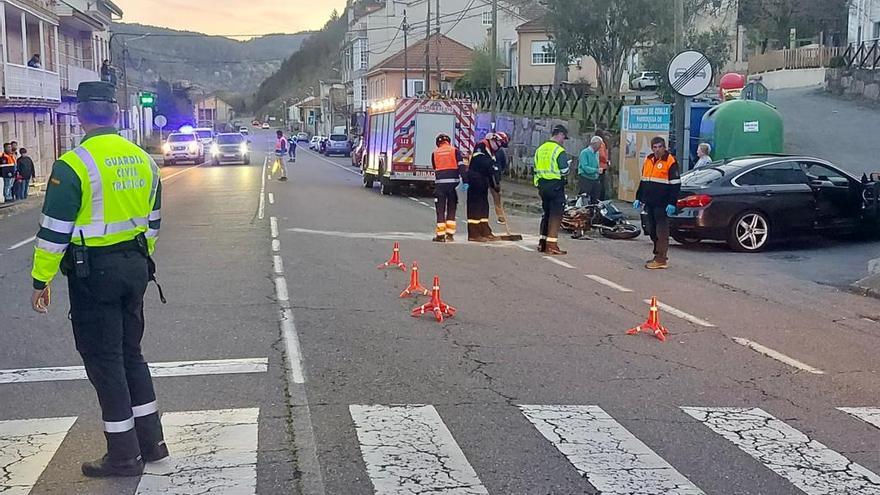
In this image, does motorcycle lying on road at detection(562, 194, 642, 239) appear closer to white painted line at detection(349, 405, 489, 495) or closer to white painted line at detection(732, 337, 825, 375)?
white painted line at detection(732, 337, 825, 375)

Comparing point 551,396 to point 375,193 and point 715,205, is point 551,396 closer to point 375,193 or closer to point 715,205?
point 715,205

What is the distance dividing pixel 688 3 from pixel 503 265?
21.7 m

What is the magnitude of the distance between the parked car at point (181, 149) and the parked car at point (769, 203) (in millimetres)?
38977

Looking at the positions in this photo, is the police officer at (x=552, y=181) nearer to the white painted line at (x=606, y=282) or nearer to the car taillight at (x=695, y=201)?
the car taillight at (x=695, y=201)

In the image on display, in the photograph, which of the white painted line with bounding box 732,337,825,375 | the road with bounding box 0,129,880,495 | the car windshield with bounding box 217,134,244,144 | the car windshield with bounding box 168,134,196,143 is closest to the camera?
the road with bounding box 0,129,880,495

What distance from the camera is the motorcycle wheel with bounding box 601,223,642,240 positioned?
56.2 feet

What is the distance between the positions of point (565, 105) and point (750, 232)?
1758 cm

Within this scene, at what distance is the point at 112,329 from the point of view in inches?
204

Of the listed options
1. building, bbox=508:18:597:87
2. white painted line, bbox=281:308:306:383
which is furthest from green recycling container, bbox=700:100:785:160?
building, bbox=508:18:597:87

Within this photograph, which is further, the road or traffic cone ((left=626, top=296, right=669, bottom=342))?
traffic cone ((left=626, top=296, right=669, bottom=342))

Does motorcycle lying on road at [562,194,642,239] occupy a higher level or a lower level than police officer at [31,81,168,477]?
lower

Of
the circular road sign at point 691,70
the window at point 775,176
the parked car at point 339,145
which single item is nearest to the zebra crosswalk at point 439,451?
the window at point 775,176

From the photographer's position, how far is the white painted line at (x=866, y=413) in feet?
21.0

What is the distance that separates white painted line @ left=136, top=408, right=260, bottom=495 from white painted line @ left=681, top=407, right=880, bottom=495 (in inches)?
112
